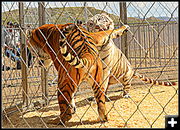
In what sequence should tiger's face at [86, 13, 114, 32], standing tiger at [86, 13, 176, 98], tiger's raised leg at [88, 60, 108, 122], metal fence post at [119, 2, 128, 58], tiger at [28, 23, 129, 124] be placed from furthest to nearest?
metal fence post at [119, 2, 128, 58] < tiger's face at [86, 13, 114, 32] < standing tiger at [86, 13, 176, 98] < tiger's raised leg at [88, 60, 108, 122] < tiger at [28, 23, 129, 124]

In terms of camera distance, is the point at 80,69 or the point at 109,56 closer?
the point at 80,69

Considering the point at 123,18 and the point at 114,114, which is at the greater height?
the point at 123,18

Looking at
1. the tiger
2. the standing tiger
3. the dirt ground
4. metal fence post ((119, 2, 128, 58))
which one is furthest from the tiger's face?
the dirt ground

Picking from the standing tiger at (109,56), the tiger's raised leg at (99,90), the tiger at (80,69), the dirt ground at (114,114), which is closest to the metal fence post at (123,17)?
the standing tiger at (109,56)

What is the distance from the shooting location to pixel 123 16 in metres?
4.52

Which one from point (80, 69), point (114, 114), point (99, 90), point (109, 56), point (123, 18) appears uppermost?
point (123, 18)

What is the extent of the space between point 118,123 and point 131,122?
129 millimetres

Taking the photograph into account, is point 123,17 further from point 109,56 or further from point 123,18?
point 109,56

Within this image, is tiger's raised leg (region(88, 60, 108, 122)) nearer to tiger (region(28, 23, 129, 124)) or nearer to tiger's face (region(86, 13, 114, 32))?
tiger (region(28, 23, 129, 124))

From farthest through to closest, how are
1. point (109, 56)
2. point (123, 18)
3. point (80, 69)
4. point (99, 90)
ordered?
point (123, 18)
point (109, 56)
point (99, 90)
point (80, 69)

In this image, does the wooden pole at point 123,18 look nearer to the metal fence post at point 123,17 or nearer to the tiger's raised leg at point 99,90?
the metal fence post at point 123,17

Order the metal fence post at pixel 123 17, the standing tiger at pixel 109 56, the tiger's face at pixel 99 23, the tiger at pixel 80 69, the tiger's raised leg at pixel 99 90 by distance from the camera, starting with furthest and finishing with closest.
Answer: the metal fence post at pixel 123 17 < the tiger's face at pixel 99 23 < the standing tiger at pixel 109 56 < the tiger's raised leg at pixel 99 90 < the tiger at pixel 80 69

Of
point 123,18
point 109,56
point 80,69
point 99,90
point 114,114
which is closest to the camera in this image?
point 80,69

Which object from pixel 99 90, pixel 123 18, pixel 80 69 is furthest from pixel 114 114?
pixel 123 18
